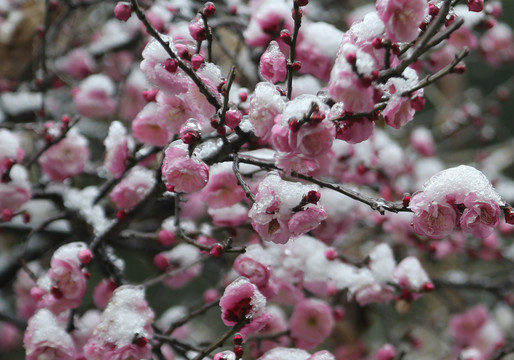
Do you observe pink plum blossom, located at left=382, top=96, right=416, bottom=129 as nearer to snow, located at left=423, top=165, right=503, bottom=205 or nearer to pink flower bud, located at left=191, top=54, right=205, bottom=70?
snow, located at left=423, top=165, right=503, bottom=205

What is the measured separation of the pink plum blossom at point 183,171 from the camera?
81cm

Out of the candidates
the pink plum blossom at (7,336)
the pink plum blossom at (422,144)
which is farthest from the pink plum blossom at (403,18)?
the pink plum blossom at (7,336)

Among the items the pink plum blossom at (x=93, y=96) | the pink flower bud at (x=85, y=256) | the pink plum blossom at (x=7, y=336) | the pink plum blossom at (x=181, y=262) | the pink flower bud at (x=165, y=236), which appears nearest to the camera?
the pink flower bud at (x=85, y=256)

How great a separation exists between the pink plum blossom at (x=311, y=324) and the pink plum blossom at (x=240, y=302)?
1.31 feet

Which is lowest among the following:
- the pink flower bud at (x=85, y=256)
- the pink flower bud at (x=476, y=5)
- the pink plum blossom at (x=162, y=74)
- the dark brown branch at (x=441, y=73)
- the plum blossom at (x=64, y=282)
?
the plum blossom at (x=64, y=282)

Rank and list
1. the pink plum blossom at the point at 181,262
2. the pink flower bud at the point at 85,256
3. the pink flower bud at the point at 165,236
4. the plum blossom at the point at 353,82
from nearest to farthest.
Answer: the plum blossom at the point at 353,82 < the pink flower bud at the point at 85,256 < the pink flower bud at the point at 165,236 < the pink plum blossom at the point at 181,262

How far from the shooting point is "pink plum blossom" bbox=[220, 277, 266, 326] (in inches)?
34.0

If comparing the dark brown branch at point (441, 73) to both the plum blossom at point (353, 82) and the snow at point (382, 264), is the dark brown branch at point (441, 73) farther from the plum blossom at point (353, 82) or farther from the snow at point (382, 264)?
the snow at point (382, 264)

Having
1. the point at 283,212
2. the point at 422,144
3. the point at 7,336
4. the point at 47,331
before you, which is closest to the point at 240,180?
the point at 283,212

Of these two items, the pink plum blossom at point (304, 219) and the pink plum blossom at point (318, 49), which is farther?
the pink plum blossom at point (318, 49)

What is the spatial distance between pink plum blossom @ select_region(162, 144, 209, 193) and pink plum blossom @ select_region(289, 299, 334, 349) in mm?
566

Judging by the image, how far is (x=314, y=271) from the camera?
46.8 inches

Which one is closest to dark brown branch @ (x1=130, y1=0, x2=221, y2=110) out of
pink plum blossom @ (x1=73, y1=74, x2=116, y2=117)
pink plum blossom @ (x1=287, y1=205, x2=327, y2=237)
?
pink plum blossom @ (x1=287, y1=205, x2=327, y2=237)

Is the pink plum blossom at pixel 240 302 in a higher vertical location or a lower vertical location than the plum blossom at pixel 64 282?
lower
